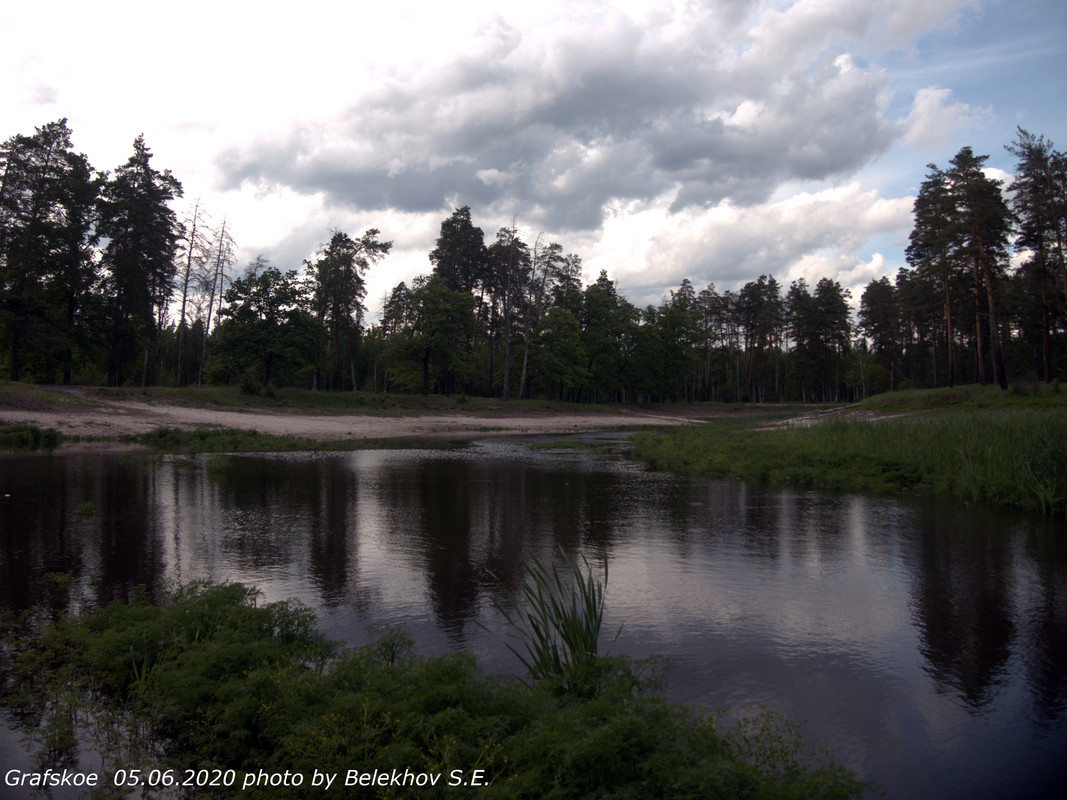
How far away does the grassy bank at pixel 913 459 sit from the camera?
450 inches

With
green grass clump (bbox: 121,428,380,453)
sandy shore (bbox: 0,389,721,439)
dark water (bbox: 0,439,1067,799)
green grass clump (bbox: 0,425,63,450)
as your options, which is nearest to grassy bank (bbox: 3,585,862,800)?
dark water (bbox: 0,439,1067,799)

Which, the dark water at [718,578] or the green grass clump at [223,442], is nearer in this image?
the dark water at [718,578]

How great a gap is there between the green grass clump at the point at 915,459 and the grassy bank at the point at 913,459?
2cm

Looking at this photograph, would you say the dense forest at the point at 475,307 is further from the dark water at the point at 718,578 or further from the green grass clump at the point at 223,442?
the dark water at the point at 718,578

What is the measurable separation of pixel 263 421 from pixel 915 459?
2721 cm

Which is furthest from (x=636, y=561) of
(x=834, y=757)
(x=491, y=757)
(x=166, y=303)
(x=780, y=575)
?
(x=166, y=303)

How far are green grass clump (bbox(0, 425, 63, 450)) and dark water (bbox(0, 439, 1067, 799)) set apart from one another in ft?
26.7

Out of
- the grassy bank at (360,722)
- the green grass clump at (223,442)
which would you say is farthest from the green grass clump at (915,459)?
the green grass clump at (223,442)

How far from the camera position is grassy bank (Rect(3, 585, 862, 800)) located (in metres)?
2.99

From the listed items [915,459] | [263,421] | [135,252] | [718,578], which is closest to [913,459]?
[915,459]

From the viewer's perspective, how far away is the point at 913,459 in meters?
14.5

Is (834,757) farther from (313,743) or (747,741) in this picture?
(313,743)

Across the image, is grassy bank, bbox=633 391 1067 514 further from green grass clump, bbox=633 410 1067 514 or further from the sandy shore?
the sandy shore

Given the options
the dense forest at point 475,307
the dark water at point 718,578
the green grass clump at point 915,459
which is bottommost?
the dark water at point 718,578
